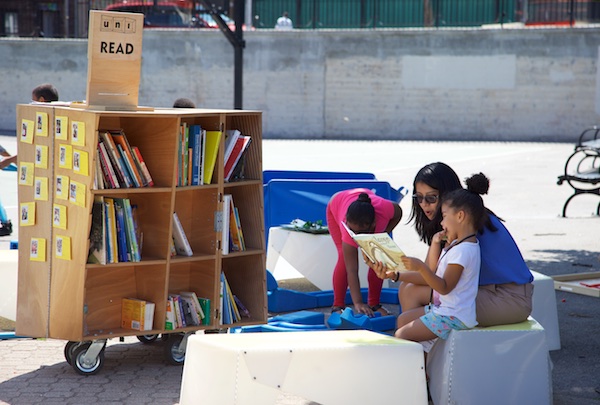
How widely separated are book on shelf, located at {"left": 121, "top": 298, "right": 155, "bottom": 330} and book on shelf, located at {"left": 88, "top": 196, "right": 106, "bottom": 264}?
439mm

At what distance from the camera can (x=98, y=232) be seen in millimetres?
5777

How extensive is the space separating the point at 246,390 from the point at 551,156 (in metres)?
19.8

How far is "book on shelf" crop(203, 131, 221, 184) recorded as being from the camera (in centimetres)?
616

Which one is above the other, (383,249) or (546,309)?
(383,249)

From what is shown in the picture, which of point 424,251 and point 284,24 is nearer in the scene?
point 424,251

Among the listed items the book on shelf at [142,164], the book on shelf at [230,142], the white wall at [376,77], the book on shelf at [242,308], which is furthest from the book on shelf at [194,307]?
the white wall at [376,77]

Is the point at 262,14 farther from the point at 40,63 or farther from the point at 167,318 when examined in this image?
the point at 167,318

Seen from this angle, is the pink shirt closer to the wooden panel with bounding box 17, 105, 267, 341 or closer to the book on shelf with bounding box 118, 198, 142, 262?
the wooden panel with bounding box 17, 105, 267, 341

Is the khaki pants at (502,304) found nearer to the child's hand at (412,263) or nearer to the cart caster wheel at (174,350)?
the child's hand at (412,263)

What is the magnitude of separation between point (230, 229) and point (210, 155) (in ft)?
1.82

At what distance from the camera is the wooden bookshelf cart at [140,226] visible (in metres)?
5.74

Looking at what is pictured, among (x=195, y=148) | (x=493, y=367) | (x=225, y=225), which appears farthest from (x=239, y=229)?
(x=493, y=367)

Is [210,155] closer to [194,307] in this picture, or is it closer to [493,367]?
[194,307]

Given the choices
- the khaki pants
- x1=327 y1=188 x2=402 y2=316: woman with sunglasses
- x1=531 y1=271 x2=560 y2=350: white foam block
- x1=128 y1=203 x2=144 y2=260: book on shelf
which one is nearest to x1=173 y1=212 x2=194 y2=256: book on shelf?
x1=128 y1=203 x2=144 y2=260: book on shelf
